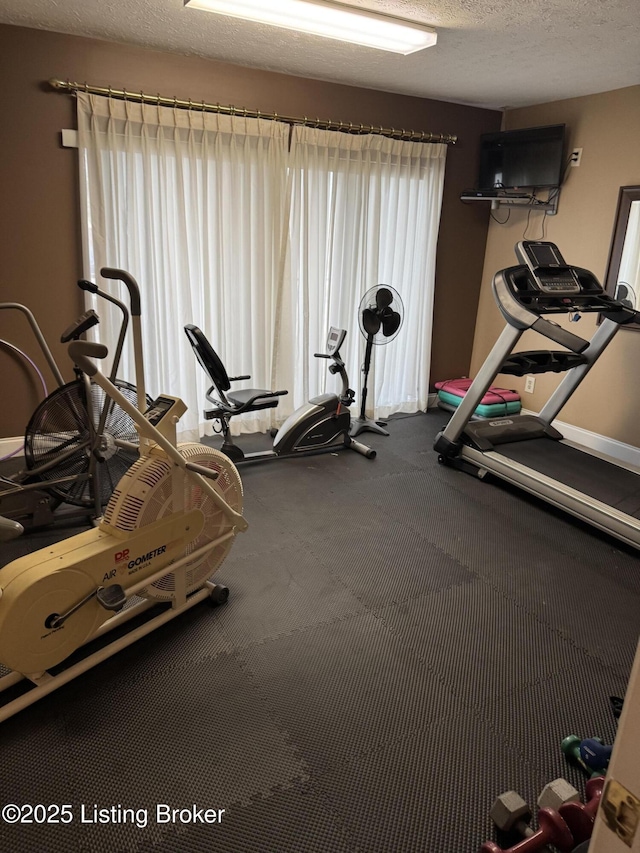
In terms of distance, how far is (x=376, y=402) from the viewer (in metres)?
5.04

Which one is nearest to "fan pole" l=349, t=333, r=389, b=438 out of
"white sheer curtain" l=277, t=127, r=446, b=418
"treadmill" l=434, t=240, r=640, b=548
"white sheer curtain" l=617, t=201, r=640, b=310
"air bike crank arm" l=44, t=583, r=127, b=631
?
"white sheer curtain" l=277, t=127, r=446, b=418

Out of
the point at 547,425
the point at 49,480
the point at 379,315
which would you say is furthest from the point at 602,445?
the point at 49,480

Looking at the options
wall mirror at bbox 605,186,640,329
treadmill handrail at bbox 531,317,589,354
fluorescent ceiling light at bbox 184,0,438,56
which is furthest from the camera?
wall mirror at bbox 605,186,640,329

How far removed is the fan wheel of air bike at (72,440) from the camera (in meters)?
2.88

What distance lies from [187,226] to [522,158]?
8.67 feet

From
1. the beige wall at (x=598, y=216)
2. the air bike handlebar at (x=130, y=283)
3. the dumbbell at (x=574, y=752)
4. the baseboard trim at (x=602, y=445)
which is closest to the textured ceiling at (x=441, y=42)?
the beige wall at (x=598, y=216)

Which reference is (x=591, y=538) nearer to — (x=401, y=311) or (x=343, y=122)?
(x=401, y=311)

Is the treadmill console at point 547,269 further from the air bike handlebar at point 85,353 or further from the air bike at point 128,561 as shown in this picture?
Result: the air bike handlebar at point 85,353

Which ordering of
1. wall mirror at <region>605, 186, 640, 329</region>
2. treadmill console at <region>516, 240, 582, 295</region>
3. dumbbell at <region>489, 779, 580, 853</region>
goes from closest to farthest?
1. dumbbell at <region>489, 779, 580, 853</region>
2. treadmill console at <region>516, 240, 582, 295</region>
3. wall mirror at <region>605, 186, 640, 329</region>

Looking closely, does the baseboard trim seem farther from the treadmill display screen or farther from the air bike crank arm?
the air bike crank arm

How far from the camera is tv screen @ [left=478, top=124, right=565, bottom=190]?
4359mm

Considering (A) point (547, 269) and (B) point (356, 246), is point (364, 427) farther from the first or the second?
(A) point (547, 269)

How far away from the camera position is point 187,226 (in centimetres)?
395

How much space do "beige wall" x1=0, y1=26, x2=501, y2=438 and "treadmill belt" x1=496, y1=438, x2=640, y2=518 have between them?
8.86ft
